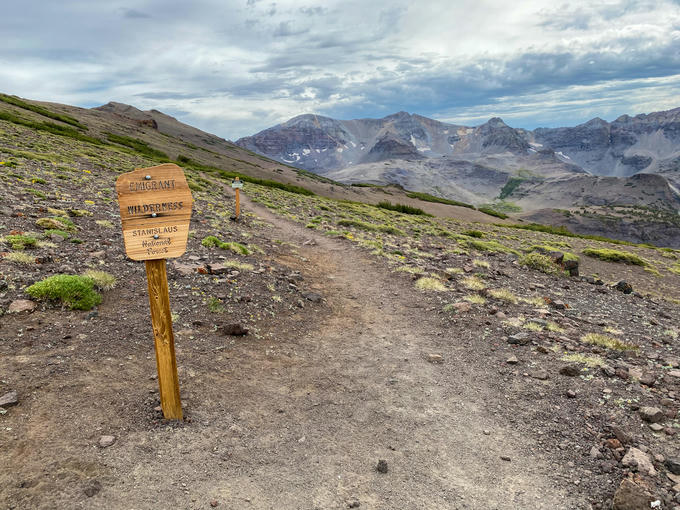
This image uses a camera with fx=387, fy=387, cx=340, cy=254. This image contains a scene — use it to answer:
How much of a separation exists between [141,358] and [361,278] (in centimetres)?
1028

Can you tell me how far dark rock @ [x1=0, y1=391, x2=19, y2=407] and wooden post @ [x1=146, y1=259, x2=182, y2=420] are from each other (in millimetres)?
2311

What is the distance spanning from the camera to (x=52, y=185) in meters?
22.1

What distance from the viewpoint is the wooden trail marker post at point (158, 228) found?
5895 mm

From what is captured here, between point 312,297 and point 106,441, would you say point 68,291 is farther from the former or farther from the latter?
point 312,297

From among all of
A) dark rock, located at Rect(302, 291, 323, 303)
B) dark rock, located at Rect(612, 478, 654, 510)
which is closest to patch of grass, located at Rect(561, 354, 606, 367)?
dark rock, located at Rect(612, 478, 654, 510)

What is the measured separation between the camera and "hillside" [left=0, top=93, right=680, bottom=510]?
567 centimetres

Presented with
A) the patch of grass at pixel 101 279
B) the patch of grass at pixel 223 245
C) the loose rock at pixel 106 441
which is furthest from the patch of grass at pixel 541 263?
the loose rock at pixel 106 441

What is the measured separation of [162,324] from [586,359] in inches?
385

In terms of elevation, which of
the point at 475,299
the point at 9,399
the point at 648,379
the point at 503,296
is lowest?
the point at 648,379

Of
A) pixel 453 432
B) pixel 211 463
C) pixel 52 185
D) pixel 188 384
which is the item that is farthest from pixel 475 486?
pixel 52 185

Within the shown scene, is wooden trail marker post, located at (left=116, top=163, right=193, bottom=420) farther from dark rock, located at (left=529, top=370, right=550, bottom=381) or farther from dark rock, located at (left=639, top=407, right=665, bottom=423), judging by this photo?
dark rock, located at (left=639, top=407, right=665, bottom=423)

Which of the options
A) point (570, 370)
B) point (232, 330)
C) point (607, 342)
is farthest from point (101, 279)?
point (607, 342)

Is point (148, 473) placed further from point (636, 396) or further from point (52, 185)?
point (52, 185)

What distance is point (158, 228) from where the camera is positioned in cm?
607
